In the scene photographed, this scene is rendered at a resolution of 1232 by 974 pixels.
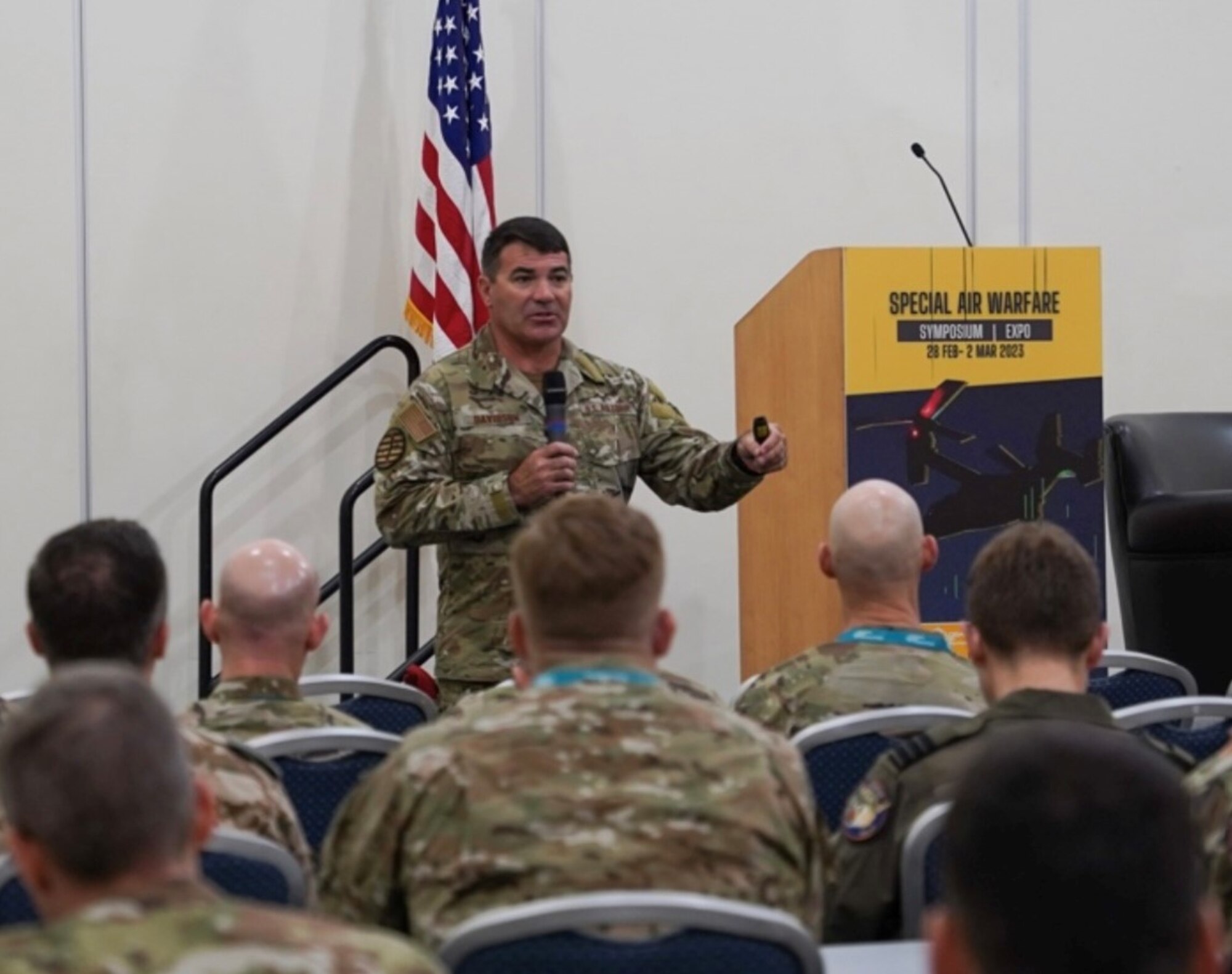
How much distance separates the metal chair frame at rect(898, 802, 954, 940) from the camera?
2.33 m

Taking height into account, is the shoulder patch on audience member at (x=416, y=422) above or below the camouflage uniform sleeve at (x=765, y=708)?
above

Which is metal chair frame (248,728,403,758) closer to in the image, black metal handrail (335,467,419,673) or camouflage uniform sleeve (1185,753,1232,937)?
camouflage uniform sleeve (1185,753,1232,937)

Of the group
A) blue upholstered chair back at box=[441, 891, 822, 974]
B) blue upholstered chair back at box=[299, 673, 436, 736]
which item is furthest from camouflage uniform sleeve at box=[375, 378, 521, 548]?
blue upholstered chair back at box=[441, 891, 822, 974]

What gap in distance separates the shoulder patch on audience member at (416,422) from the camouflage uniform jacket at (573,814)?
235 centimetres

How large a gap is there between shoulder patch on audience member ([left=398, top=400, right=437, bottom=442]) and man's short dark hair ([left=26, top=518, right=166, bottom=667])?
1.71 meters

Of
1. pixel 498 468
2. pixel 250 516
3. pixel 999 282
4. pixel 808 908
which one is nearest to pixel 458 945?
pixel 808 908

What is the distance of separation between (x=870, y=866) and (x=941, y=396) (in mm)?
2343

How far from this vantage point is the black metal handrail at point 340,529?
6.34 metres

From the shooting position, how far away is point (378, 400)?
668cm

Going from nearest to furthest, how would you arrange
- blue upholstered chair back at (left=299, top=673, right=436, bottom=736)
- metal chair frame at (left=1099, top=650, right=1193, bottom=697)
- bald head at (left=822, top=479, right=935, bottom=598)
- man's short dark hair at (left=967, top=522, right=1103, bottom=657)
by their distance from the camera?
man's short dark hair at (left=967, top=522, right=1103, bottom=657) → bald head at (left=822, top=479, right=935, bottom=598) → blue upholstered chair back at (left=299, top=673, right=436, bottom=736) → metal chair frame at (left=1099, top=650, right=1193, bottom=697)

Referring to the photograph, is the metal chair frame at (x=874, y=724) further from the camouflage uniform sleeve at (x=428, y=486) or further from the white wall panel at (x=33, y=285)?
the white wall panel at (x=33, y=285)

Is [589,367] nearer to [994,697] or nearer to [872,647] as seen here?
[872,647]

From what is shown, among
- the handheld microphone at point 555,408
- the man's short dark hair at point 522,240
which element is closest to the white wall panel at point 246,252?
the man's short dark hair at point 522,240

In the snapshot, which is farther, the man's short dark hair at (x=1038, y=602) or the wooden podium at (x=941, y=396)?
the wooden podium at (x=941, y=396)
